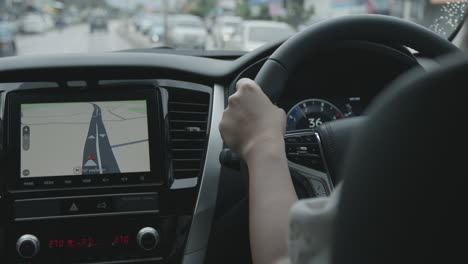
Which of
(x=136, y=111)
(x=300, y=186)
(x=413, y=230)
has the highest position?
(x=413, y=230)

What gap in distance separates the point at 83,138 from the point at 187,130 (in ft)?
1.22

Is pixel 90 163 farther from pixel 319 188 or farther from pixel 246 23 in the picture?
pixel 246 23

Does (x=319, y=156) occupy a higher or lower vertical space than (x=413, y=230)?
lower

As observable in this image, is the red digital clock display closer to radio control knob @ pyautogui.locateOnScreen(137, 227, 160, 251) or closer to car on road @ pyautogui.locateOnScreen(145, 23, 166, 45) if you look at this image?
radio control knob @ pyautogui.locateOnScreen(137, 227, 160, 251)

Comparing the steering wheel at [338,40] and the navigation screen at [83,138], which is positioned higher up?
the steering wheel at [338,40]

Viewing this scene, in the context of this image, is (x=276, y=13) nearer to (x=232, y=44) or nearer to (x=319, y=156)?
(x=232, y=44)

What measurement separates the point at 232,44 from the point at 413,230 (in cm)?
1646

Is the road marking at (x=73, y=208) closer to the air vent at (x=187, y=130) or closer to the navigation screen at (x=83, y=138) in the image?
the navigation screen at (x=83, y=138)

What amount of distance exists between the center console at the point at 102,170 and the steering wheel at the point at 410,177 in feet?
4.44

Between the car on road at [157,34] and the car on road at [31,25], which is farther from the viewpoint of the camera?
the car on road at [31,25]

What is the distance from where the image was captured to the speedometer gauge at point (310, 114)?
2.40m

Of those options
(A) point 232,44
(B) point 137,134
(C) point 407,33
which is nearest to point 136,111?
(B) point 137,134

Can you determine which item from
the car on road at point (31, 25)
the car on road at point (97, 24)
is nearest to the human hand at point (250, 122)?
the car on road at point (31, 25)

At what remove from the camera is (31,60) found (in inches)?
93.4
